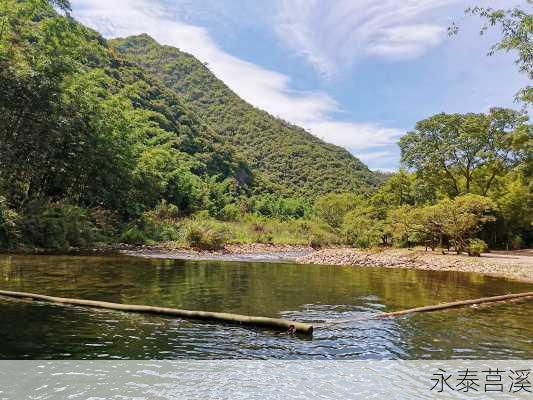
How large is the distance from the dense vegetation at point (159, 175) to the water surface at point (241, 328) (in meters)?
8.94

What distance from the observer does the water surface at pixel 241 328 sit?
627cm

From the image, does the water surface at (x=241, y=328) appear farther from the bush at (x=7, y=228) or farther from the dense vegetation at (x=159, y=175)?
the dense vegetation at (x=159, y=175)

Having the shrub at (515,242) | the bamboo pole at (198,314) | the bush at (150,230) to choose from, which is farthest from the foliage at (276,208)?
the bamboo pole at (198,314)

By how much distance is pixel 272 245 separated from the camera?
36.8m

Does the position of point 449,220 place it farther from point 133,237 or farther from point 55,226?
point 55,226

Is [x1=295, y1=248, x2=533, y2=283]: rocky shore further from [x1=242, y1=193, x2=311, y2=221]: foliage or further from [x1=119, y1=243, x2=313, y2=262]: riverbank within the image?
[x1=242, y1=193, x2=311, y2=221]: foliage

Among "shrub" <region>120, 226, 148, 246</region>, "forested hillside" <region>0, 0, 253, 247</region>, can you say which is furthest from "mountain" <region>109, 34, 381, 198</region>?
"shrub" <region>120, 226, 148, 246</region>

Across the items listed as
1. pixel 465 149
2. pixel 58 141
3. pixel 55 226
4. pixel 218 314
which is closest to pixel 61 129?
pixel 58 141

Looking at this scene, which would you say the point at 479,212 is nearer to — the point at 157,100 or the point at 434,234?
the point at 434,234

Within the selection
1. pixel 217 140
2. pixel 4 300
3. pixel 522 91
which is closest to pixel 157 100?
pixel 217 140

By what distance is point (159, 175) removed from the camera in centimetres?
3794

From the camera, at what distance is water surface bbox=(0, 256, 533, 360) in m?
6.27

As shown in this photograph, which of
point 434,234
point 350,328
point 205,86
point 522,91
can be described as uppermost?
point 205,86

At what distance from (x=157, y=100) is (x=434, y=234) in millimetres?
55101
